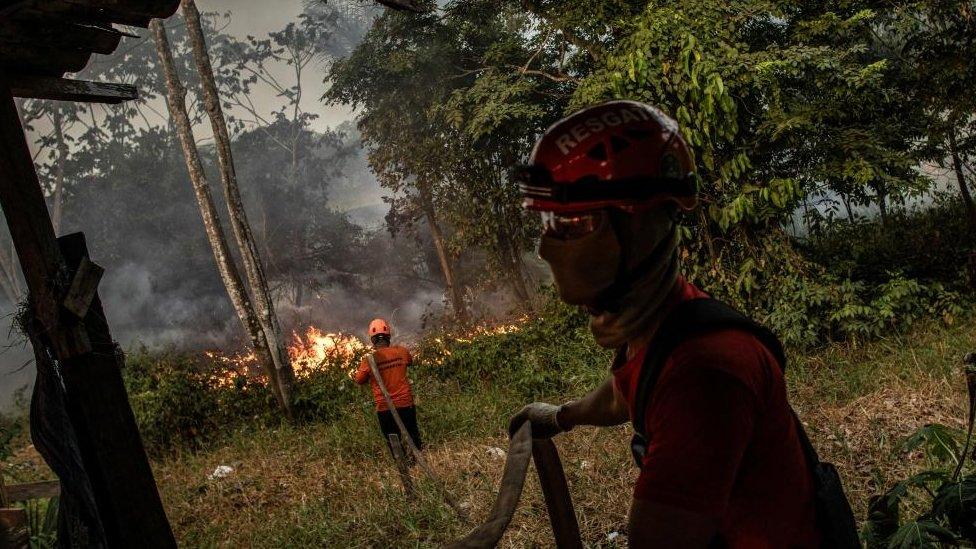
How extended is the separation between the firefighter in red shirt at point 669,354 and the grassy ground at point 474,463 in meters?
3.16

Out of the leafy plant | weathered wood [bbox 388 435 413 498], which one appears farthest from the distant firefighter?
the leafy plant

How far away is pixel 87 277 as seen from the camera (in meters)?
3.07

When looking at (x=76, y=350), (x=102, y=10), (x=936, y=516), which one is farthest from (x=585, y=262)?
(x=102, y=10)

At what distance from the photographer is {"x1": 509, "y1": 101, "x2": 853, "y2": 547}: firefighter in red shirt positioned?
968 mm

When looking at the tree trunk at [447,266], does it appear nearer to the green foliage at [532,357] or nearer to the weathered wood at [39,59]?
the green foliage at [532,357]

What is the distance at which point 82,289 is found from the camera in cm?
303

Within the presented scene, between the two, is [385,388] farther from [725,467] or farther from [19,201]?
[725,467]

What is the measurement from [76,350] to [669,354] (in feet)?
10.1

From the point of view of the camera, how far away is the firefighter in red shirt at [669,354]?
0.97 metres

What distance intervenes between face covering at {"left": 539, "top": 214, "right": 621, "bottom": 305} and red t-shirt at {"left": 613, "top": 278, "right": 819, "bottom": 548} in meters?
0.27

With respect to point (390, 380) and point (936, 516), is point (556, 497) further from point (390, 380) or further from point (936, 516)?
point (390, 380)

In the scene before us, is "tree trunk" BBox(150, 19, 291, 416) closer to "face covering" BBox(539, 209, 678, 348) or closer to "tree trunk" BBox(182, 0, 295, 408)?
"tree trunk" BBox(182, 0, 295, 408)

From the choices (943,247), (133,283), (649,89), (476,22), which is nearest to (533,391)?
(649,89)

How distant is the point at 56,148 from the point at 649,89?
28179 millimetres
